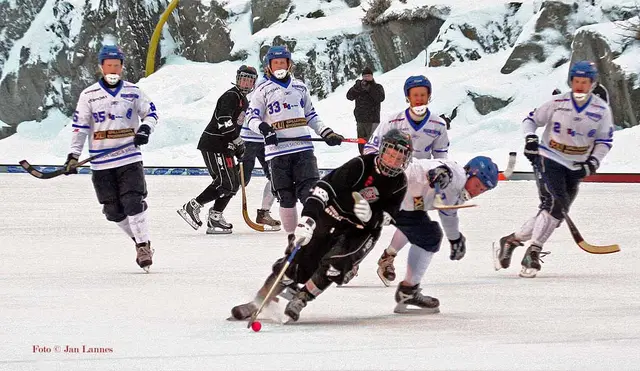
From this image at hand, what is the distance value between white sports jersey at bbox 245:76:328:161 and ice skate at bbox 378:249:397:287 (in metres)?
2.23

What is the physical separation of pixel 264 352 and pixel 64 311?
1646 millimetres

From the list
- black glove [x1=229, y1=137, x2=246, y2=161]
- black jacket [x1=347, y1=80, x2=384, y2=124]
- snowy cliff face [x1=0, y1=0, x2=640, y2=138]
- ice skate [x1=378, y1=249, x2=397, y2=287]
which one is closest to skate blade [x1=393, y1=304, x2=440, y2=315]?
ice skate [x1=378, y1=249, x2=397, y2=287]

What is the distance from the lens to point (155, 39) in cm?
2909

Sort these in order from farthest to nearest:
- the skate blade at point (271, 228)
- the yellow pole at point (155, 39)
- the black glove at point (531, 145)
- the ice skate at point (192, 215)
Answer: the yellow pole at point (155, 39) < the skate blade at point (271, 228) < the ice skate at point (192, 215) < the black glove at point (531, 145)

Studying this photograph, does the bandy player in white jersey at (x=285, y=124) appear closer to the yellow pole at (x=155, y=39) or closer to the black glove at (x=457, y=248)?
the black glove at (x=457, y=248)

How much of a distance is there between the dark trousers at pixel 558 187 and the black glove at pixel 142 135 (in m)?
2.66

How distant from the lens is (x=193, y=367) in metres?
4.73

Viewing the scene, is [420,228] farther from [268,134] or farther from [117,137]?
[268,134]

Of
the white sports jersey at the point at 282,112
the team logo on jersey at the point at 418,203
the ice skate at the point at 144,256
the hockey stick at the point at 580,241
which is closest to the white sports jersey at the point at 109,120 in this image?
the ice skate at the point at 144,256

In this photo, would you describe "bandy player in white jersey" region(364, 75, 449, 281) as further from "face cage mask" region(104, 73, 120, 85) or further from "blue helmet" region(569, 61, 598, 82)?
"face cage mask" region(104, 73, 120, 85)

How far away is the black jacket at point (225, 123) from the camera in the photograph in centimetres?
1166

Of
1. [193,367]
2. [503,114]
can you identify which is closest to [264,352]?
[193,367]

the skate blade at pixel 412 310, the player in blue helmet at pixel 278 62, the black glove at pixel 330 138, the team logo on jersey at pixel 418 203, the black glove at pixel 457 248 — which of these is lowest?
the skate blade at pixel 412 310

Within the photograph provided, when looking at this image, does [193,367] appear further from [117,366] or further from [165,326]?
[165,326]
